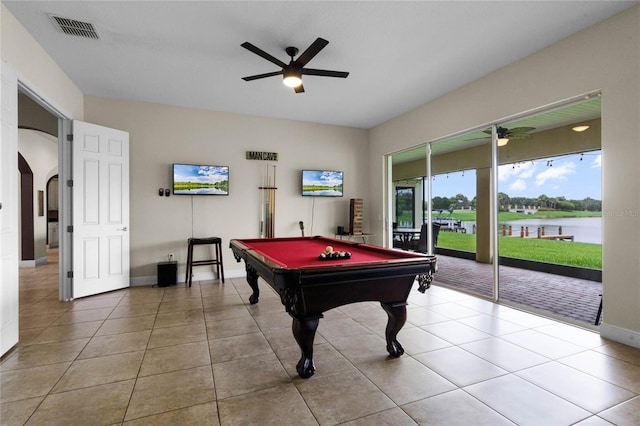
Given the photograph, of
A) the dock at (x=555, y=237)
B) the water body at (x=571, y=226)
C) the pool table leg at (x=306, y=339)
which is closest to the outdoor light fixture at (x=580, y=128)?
the water body at (x=571, y=226)

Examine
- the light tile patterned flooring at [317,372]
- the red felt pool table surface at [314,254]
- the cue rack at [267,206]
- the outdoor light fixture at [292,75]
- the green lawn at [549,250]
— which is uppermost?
the outdoor light fixture at [292,75]

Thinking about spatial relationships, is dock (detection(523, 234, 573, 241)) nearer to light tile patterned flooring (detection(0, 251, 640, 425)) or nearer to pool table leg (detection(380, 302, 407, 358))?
light tile patterned flooring (detection(0, 251, 640, 425))

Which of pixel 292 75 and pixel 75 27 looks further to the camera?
pixel 292 75

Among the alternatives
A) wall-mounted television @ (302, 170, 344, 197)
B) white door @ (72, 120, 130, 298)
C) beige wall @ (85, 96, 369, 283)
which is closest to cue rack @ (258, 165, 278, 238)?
beige wall @ (85, 96, 369, 283)

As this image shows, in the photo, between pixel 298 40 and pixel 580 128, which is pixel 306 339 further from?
pixel 580 128

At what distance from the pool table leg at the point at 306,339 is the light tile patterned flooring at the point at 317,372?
70 mm

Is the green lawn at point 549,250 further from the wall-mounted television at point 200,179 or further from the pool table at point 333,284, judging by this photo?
the wall-mounted television at point 200,179

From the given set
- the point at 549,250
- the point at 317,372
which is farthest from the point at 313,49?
the point at 549,250

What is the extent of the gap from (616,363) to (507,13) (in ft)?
10.1

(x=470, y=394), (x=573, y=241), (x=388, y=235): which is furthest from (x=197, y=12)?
(x=573, y=241)

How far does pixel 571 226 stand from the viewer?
18.4 ft

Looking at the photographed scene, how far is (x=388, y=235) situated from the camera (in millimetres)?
6426

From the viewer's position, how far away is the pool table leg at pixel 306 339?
7.30ft

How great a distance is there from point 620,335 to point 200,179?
575 cm
